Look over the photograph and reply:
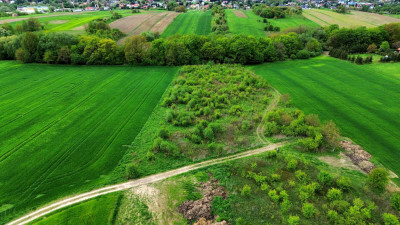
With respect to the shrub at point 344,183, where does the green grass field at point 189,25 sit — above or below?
above

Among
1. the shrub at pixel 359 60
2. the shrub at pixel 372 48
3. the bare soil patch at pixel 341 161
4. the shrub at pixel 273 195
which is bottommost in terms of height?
the bare soil patch at pixel 341 161

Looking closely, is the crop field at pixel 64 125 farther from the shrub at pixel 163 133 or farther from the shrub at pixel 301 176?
the shrub at pixel 301 176

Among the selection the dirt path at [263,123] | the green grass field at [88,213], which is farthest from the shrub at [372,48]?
the green grass field at [88,213]

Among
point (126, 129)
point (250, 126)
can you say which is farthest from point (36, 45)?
point (250, 126)

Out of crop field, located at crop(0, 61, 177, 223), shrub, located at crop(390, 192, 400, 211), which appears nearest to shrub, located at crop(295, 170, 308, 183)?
shrub, located at crop(390, 192, 400, 211)

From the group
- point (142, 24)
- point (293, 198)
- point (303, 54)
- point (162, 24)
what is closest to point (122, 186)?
point (293, 198)

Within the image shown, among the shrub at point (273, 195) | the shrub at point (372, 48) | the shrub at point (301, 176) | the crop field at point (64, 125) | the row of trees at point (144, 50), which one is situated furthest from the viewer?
the shrub at point (372, 48)

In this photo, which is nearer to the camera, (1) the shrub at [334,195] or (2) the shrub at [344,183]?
(1) the shrub at [334,195]

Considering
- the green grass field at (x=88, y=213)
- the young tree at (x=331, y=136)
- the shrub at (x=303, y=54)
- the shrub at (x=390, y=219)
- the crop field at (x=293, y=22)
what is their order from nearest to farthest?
the shrub at (x=390, y=219), the green grass field at (x=88, y=213), the young tree at (x=331, y=136), the shrub at (x=303, y=54), the crop field at (x=293, y=22)
